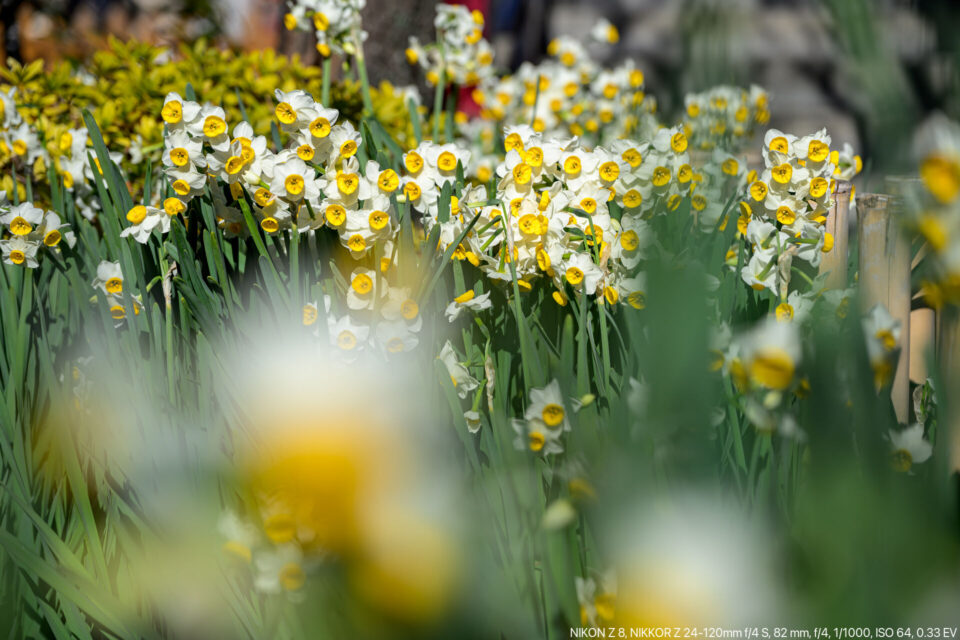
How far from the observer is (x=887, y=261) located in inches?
44.1

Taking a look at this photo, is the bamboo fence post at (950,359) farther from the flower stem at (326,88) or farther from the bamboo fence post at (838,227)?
the flower stem at (326,88)

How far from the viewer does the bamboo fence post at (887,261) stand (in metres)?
1.13

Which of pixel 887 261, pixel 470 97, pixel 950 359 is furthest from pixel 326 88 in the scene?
pixel 470 97

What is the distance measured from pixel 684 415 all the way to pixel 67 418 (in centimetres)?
118

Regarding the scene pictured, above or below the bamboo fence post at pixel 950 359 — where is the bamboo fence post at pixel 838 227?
below

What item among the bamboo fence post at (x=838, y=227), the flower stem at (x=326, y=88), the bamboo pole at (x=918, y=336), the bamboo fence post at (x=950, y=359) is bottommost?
the bamboo pole at (x=918, y=336)

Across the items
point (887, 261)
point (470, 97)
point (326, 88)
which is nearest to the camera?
point (887, 261)

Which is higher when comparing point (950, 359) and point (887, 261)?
point (950, 359)

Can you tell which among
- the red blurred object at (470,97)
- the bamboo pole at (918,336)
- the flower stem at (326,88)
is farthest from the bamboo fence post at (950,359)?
the red blurred object at (470,97)

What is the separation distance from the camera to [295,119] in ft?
3.98

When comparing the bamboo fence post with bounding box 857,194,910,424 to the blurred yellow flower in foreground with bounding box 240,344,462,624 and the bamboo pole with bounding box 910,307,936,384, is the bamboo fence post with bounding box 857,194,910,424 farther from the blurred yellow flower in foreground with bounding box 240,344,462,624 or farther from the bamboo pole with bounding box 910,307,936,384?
the blurred yellow flower in foreground with bounding box 240,344,462,624

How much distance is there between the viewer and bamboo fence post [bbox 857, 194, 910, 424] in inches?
44.6

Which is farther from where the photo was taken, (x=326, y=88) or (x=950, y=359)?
(x=326, y=88)

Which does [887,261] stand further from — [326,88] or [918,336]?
[326,88]
